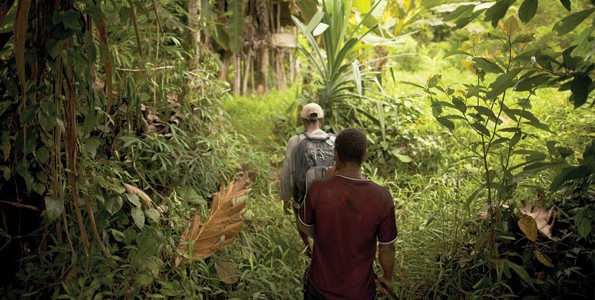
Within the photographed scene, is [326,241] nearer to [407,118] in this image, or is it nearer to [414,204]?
[414,204]

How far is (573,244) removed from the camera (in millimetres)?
2832

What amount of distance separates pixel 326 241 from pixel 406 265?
1.27 metres

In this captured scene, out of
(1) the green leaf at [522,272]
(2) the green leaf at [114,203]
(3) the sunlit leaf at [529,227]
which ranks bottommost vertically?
(1) the green leaf at [522,272]

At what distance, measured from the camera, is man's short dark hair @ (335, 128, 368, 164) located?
2.25m

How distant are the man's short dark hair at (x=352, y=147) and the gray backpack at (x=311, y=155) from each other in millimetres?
887

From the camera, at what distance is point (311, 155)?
3.19 m

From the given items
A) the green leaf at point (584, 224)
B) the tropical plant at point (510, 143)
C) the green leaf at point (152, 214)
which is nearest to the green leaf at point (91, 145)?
the green leaf at point (152, 214)

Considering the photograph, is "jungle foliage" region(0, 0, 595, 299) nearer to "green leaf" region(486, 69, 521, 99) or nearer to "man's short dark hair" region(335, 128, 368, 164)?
"green leaf" region(486, 69, 521, 99)

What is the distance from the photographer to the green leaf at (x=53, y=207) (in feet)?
7.45

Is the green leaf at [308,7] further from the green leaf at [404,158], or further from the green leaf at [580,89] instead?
the green leaf at [580,89]

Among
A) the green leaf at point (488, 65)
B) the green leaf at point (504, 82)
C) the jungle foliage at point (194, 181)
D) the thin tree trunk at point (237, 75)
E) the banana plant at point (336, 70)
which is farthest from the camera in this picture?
the thin tree trunk at point (237, 75)

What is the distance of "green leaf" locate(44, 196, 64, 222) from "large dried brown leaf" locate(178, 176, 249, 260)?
2.45ft

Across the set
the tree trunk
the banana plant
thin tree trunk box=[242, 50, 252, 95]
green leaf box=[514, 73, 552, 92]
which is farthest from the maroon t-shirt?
thin tree trunk box=[242, 50, 252, 95]

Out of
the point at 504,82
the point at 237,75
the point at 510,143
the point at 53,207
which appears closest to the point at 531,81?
the point at 504,82
